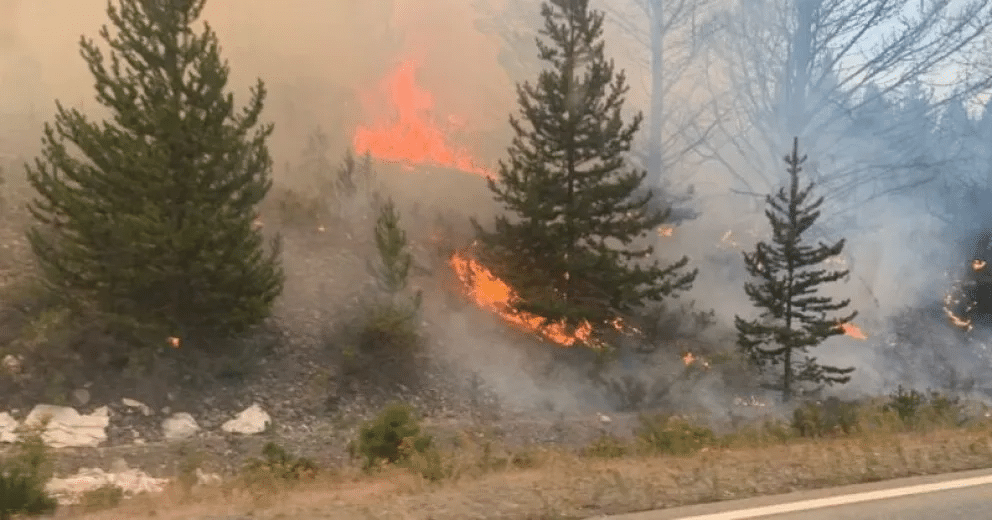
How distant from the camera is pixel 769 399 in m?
16.1

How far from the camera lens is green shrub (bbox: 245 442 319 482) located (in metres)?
8.95

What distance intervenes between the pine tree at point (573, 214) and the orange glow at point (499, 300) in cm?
32

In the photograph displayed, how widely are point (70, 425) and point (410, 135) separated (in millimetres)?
11326

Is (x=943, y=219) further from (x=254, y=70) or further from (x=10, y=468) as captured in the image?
(x=10, y=468)

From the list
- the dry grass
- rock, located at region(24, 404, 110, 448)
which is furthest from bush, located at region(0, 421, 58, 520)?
rock, located at region(24, 404, 110, 448)

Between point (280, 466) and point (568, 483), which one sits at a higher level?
point (280, 466)

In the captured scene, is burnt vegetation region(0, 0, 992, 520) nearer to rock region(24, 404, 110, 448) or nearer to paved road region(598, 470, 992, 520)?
rock region(24, 404, 110, 448)

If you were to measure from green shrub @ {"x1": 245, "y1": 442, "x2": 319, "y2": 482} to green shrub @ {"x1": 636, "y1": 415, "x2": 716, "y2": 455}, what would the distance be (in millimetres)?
4138

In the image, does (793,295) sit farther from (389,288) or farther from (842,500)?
(842,500)

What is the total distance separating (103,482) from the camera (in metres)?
9.29

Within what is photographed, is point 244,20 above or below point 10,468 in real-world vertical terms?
above

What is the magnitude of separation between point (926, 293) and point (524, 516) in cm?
2085

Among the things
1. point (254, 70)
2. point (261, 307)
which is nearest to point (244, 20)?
point (254, 70)

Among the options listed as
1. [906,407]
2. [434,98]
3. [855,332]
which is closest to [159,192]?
[434,98]
